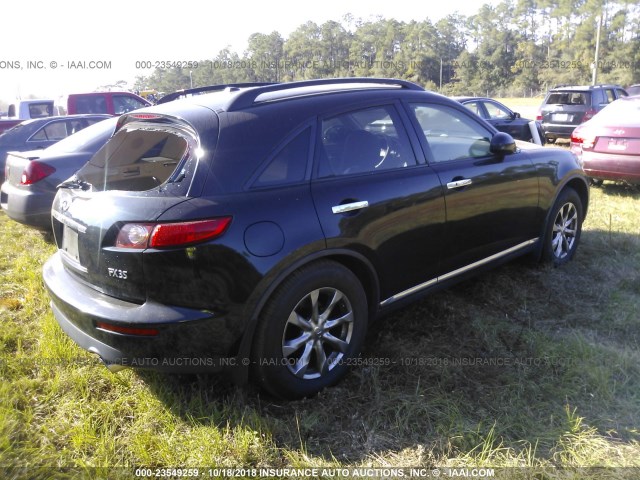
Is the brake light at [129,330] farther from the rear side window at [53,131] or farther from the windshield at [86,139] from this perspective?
the rear side window at [53,131]

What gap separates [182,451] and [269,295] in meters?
0.85

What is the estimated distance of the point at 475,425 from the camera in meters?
2.66

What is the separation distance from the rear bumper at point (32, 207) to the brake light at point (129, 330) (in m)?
3.64

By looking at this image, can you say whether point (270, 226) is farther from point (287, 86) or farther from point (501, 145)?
point (501, 145)

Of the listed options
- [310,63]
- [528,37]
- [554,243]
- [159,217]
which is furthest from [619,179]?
[528,37]

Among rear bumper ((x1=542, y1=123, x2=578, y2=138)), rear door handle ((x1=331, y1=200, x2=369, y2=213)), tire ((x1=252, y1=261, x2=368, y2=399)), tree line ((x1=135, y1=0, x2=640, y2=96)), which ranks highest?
tree line ((x1=135, y1=0, x2=640, y2=96))

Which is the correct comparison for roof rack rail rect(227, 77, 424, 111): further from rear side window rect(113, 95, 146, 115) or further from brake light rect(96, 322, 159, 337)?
rear side window rect(113, 95, 146, 115)

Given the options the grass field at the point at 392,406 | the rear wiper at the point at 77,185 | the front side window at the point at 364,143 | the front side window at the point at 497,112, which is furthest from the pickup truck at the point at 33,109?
the front side window at the point at 364,143

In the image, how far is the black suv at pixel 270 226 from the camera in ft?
8.02

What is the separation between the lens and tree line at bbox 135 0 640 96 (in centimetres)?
5003

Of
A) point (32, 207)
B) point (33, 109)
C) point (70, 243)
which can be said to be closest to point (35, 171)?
point (32, 207)

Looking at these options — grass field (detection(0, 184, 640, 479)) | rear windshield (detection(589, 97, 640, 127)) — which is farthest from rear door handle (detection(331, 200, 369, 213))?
rear windshield (detection(589, 97, 640, 127))

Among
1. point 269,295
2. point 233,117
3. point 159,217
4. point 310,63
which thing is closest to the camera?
point 159,217

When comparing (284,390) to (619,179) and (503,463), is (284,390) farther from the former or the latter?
(619,179)
